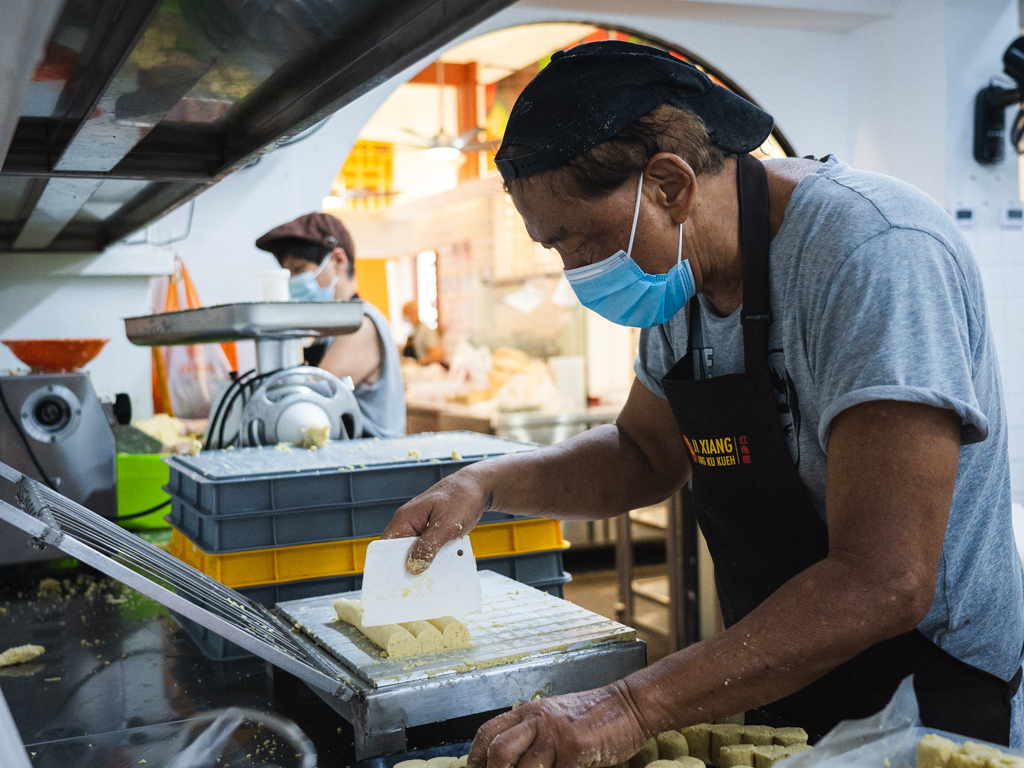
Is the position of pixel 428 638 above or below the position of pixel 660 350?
below

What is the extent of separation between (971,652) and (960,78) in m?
4.67

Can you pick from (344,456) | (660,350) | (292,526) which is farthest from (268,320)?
(660,350)

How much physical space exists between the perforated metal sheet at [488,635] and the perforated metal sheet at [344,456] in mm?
255

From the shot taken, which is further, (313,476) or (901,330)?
(313,476)

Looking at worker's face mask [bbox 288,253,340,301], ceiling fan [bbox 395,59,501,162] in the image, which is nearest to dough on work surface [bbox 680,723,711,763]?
worker's face mask [bbox 288,253,340,301]

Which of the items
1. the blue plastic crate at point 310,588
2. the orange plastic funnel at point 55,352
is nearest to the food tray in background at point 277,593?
the blue plastic crate at point 310,588

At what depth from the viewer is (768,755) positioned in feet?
3.20

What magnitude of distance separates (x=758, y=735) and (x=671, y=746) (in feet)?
0.34

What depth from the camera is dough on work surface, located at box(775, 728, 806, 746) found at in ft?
3.37

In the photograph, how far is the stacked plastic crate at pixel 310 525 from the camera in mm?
1507

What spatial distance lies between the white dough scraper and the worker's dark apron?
1.31 feet

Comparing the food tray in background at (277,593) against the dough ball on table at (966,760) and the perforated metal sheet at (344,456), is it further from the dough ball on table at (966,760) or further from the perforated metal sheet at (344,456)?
the dough ball on table at (966,760)

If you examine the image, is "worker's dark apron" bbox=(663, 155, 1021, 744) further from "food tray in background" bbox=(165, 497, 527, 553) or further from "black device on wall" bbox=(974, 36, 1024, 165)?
"black device on wall" bbox=(974, 36, 1024, 165)

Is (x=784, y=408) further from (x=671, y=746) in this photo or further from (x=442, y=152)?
(x=442, y=152)
